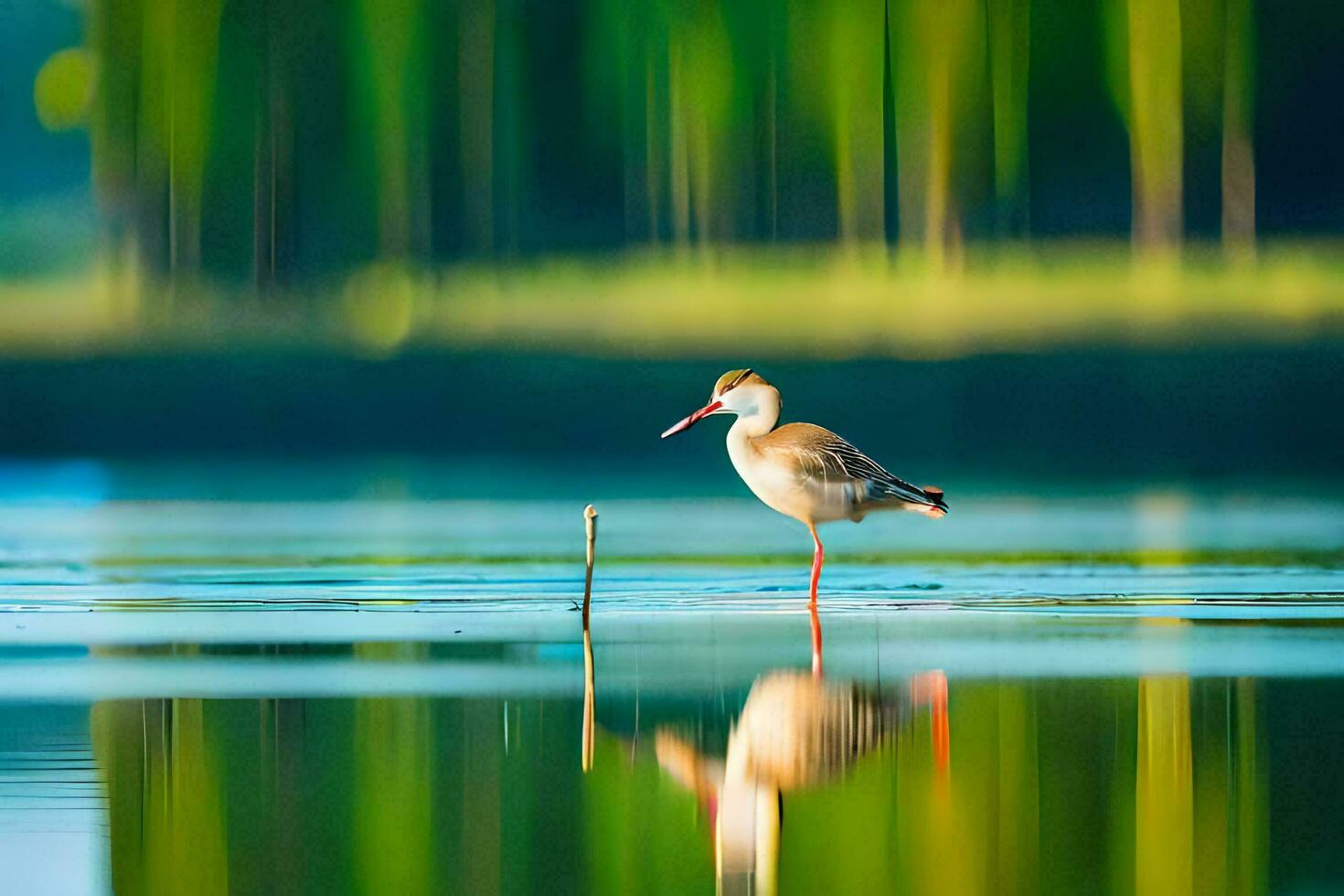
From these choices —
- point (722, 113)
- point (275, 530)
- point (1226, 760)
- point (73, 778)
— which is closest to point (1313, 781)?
point (1226, 760)

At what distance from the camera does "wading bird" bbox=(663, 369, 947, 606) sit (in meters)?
14.3

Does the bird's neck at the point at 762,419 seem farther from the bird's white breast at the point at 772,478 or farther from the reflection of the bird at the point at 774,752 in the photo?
the reflection of the bird at the point at 774,752

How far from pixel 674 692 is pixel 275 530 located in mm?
9508

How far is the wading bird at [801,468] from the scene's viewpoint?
563 inches

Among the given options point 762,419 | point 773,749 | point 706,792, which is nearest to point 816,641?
point 773,749

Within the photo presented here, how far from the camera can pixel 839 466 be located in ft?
47.0

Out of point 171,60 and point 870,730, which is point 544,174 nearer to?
point 171,60

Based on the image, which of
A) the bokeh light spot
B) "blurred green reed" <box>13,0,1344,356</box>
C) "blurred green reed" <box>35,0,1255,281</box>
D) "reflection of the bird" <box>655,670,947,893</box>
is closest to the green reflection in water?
"reflection of the bird" <box>655,670,947,893</box>

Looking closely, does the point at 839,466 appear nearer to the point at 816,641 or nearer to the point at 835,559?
the point at 835,559

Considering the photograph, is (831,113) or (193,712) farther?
(831,113)

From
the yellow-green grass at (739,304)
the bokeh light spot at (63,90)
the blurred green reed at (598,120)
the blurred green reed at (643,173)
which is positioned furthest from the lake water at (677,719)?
the bokeh light spot at (63,90)

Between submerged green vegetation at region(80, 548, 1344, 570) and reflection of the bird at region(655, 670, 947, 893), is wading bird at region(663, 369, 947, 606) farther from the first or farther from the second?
reflection of the bird at region(655, 670, 947, 893)

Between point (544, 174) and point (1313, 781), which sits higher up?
point (544, 174)

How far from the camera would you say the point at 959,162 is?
36031mm
